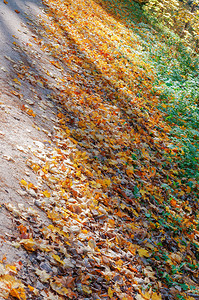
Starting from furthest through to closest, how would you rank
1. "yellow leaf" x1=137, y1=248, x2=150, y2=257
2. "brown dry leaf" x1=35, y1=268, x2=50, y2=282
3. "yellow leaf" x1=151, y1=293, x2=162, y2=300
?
"yellow leaf" x1=137, y1=248, x2=150, y2=257 < "yellow leaf" x1=151, y1=293, x2=162, y2=300 < "brown dry leaf" x1=35, y1=268, x2=50, y2=282

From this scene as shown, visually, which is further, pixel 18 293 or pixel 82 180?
pixel 82 180

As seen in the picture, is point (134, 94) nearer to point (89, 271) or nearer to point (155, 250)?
point (155, 250)

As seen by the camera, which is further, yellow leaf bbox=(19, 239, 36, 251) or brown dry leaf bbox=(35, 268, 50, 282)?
yellow leaf bbox=(19, 239, 36, 251)

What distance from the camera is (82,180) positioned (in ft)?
12.6

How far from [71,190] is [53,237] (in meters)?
0.88

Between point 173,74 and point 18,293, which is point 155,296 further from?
point 173,74

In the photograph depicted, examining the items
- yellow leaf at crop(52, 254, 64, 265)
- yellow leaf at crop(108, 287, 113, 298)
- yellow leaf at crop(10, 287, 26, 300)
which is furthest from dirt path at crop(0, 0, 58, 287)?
yellow leaf at crop(108, 287, 113, 298)

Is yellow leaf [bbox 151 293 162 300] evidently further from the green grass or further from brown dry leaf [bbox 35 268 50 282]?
the green grass

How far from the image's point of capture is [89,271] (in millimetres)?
2764

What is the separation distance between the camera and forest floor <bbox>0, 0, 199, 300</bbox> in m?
2.59

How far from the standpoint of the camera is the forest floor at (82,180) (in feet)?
8.48

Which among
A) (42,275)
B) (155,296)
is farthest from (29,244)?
(155,296)

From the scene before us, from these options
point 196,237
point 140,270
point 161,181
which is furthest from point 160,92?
point 140,270

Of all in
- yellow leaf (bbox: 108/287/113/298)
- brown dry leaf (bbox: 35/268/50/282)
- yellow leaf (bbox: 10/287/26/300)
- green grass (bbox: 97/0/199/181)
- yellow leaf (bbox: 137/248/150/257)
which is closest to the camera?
yellow leaf (bbox: 10/287/26/300)
